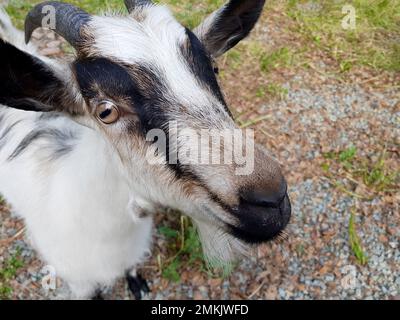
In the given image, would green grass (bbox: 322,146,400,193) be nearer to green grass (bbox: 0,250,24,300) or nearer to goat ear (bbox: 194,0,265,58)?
goat ear (bbox: 194,0,265,58)

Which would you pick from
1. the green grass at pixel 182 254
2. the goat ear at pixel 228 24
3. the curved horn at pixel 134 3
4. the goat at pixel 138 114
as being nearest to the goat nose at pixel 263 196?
the goat at pixel 138 114

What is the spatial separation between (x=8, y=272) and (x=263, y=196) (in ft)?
9.29

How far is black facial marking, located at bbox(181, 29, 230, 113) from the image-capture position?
1878 mm

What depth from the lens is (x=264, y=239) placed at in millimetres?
1764

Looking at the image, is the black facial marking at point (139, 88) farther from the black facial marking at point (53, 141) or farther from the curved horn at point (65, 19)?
the black facial marking at point (53, 141)

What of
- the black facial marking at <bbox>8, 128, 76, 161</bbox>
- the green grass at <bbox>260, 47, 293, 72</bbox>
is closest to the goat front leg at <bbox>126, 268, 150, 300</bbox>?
the black facial marking at <bbox>8, 128, 76, 161</bbox>

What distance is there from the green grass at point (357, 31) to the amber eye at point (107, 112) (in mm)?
4109

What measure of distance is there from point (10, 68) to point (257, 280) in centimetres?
273

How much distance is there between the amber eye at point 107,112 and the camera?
183cm

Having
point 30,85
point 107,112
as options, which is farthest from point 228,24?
point 30,85

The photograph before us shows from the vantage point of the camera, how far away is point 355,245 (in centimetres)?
374
